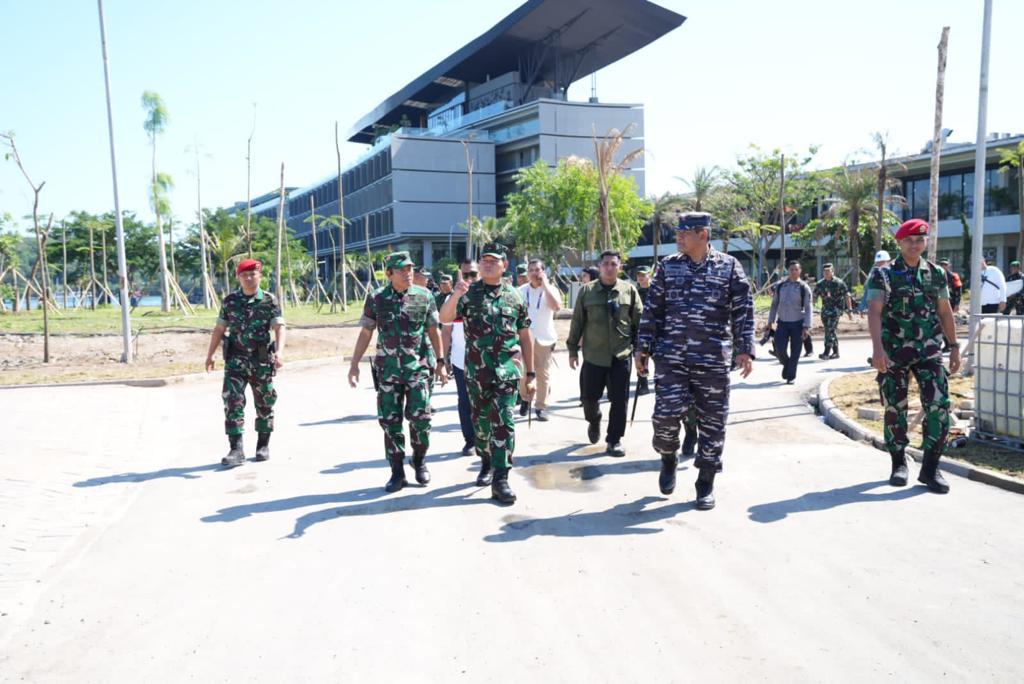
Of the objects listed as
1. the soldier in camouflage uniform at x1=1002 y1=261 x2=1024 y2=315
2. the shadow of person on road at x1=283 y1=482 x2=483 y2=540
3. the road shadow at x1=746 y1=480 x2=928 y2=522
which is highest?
the soldier in camouflage uniform at x1=1002 y1=261 x2=1024 y2=315

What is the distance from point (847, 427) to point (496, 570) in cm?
556

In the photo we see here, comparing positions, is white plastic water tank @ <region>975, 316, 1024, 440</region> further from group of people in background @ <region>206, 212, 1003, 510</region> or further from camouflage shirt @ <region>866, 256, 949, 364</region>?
camouflage shirt @ <region>866, 256, 949, 364</region>

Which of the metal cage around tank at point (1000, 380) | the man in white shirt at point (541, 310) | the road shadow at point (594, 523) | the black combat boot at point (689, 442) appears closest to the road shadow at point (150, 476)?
the road shadow at point (594, 523)

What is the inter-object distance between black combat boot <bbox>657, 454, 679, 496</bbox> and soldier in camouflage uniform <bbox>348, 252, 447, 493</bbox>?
1.98 metres

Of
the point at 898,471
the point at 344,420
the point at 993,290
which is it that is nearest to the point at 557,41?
the point at 993,290

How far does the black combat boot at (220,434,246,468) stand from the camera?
752 cm

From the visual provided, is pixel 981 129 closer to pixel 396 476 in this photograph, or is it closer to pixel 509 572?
pixel 396 476

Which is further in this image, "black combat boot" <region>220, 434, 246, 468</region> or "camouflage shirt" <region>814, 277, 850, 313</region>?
"camouflage shirt" <region>814, 277, 850, 313</region>

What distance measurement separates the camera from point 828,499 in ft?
19.3

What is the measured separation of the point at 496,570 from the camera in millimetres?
4535

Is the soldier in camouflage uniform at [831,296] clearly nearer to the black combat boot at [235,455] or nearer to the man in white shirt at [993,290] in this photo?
the man in white shirt at [993,290]

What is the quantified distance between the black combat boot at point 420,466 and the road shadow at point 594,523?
1.19 metres

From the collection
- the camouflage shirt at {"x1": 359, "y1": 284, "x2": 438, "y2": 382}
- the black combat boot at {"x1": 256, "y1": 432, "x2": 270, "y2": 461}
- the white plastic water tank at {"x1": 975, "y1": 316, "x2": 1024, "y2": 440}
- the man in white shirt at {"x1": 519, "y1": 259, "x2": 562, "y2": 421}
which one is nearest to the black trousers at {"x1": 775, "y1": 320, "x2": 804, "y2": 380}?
the man in white shirt at {"x1": 519, "y1": 259, "x2": 562, "y2": 421}

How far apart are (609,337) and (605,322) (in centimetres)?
15
